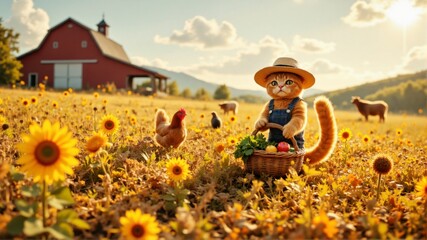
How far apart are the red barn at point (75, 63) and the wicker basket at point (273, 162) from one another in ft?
86.2

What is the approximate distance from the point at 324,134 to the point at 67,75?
30.1 m

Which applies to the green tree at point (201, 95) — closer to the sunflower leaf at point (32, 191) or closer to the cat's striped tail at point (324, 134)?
the cat's striped tail at point (324, 134)

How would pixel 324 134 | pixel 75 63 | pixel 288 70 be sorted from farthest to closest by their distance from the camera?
pixel 75 63 → pixel 324 134 → pixel 288 70

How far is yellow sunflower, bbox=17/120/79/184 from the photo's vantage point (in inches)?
77.9

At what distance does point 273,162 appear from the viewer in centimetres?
361

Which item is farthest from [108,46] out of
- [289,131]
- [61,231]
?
[61,231]

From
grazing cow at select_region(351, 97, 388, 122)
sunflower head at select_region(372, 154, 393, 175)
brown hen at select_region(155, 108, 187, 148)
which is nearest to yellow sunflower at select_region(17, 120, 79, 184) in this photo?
brown hen at select_region(155, 108, 187, 148)

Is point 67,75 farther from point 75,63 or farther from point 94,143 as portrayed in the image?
point 94,143

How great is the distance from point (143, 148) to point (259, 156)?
1.65 meters

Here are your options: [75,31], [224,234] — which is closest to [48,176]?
[224,234]

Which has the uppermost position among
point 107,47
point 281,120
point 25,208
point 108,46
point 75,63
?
point 108,46

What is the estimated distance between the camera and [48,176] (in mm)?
2018

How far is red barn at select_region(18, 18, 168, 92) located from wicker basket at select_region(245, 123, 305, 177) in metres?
26.3

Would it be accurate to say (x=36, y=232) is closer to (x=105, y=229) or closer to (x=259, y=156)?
(x=105, y=229)
